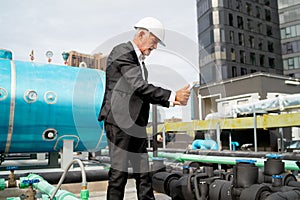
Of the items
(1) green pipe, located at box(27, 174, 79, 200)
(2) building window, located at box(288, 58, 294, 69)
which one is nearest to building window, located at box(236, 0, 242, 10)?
(2) building window, located at box(288, 58, 294, 69)

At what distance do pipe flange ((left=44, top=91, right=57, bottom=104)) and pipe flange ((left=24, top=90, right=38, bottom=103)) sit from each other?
202mm

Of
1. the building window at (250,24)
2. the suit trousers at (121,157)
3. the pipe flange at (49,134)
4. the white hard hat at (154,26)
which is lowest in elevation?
the suit trousers at (121,157)

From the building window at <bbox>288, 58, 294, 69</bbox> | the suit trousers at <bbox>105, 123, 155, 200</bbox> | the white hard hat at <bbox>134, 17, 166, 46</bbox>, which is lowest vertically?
the suit trousers at <bbox>105, 123, 155, 200</bbox>

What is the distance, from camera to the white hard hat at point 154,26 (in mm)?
2375

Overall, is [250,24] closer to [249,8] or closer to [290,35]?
[249,8]

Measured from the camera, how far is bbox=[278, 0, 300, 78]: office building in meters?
49.6

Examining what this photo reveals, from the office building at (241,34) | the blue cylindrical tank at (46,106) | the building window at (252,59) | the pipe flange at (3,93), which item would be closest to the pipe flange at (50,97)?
the blue cylindrical tank at (46,106)

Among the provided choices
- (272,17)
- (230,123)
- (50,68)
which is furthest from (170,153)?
(272,17)

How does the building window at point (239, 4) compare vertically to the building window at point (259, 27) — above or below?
above

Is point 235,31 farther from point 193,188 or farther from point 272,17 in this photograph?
point 193,188

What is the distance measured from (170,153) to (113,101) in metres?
7.19

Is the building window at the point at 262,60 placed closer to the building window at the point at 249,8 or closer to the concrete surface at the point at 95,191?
the building window at the point at 249,8

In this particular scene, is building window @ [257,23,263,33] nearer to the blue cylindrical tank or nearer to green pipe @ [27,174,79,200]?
the blue cylindrical tank

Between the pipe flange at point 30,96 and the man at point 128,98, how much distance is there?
379 centimetres
